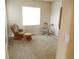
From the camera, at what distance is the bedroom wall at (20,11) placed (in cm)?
817

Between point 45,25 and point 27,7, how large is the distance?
2012mm

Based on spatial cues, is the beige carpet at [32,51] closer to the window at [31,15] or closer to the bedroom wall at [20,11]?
the bedroom wall at [20,11]

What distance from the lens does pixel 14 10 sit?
27.1ft

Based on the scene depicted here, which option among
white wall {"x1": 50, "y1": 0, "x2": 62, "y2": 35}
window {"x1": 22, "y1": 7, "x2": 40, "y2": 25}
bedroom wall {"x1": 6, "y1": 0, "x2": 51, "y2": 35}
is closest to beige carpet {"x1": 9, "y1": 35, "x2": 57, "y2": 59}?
white wall {"x1": 50, "y1": 0, "x2": 62, "y2": 35}

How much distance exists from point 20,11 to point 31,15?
923 millimetres

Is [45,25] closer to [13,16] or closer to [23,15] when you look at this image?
[23,15]

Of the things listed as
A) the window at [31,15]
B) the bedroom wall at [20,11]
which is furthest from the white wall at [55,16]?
the window at [31,15]

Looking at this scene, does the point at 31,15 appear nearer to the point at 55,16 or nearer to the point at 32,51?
the point at 55,16

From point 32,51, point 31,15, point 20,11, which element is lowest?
point 32,51

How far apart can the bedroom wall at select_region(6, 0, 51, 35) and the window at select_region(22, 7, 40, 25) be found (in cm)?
31

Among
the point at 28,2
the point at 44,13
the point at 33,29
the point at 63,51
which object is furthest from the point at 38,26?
the point at 63,51

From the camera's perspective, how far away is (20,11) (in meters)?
8.47

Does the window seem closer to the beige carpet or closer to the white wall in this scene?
the white wall

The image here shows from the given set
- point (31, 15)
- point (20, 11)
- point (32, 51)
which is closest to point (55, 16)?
point (31, 15)
